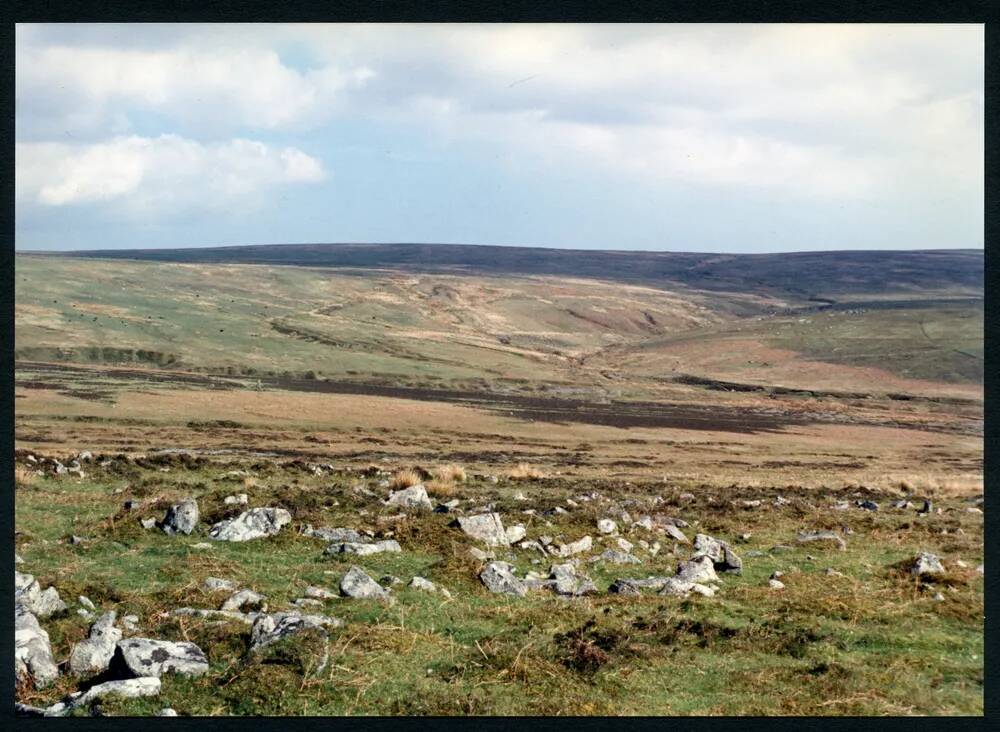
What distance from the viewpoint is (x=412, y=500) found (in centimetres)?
1817

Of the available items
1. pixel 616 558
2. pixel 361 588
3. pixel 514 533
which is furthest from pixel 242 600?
pixel 616 558

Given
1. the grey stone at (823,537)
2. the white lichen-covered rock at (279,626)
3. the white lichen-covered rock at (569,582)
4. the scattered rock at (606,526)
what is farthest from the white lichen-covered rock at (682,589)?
the grey stone at (823,537)

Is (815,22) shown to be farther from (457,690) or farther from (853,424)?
(853,424)

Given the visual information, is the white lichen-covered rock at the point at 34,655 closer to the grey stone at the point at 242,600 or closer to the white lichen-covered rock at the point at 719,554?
the grey stone at the point at 242,600

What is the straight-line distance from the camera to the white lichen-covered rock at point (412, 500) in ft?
58.0

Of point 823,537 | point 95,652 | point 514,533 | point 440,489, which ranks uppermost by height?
point 95,652

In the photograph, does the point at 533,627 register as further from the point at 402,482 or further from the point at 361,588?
the point at 402,482

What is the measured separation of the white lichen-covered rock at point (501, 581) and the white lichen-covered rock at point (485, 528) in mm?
2134

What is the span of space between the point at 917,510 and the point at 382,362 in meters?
64.8

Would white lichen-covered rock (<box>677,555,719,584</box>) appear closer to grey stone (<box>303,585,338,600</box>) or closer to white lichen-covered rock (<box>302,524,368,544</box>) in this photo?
grey stone (<box>303,585,338,600</box>)

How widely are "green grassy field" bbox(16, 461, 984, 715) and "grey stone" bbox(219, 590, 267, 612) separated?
0.61ft

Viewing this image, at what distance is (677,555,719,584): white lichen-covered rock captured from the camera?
1277 centimetres

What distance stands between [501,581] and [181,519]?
5786mm

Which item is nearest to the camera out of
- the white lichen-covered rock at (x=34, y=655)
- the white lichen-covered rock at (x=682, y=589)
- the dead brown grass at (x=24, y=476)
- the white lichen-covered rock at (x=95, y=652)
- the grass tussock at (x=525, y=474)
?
the white lichen-covered rock at (x=34, y=655)
